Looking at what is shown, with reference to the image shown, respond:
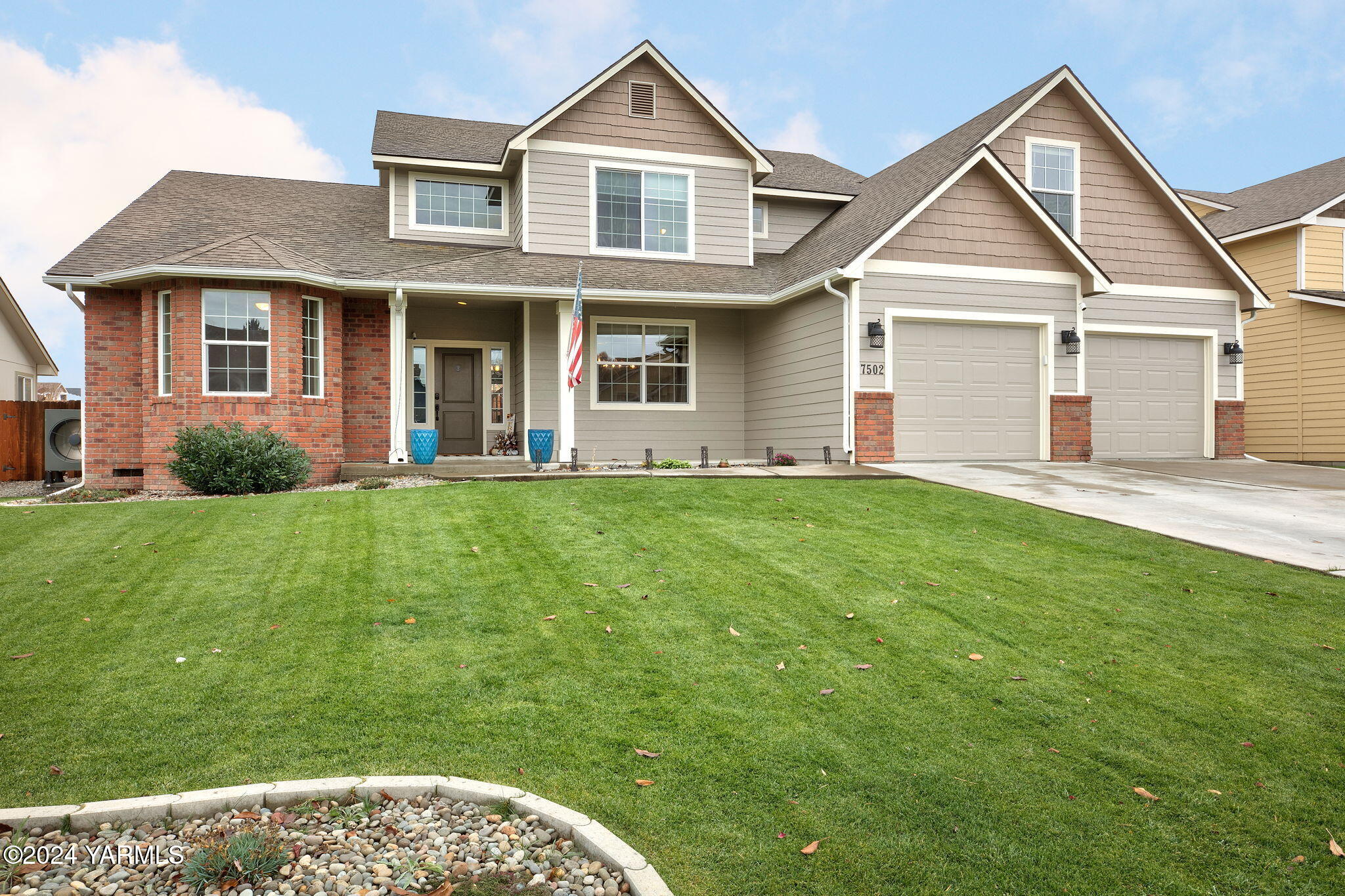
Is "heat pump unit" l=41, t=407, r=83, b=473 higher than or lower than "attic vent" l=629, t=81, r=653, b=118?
lower

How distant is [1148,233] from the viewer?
1551 cm

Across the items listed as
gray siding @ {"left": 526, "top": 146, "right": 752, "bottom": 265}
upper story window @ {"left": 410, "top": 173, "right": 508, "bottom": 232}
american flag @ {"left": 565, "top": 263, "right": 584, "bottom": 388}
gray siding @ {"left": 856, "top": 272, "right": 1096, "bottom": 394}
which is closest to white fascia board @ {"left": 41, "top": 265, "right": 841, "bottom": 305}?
gray siding @ {"left": 856, "top": 272, "right": 1096, "bottom": 394}

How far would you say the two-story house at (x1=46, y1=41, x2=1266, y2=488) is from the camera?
12961 mm

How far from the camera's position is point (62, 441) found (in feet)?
50.1

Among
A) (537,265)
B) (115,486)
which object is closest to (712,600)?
(537,265)

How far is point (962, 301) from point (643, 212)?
6361 mm

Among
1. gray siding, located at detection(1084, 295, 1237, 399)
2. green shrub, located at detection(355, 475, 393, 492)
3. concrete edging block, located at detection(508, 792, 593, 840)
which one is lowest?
concrete edging block, located at detection(508, 792, 593, 840)

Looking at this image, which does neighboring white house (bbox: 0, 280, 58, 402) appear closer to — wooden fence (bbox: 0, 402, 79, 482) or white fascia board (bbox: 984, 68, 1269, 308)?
wooden fence (bbox: 0, 402, 79, 482)

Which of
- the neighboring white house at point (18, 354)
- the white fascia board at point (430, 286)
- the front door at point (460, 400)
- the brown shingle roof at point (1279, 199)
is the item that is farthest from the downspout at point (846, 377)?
the neighboring white house at point (18, 354)

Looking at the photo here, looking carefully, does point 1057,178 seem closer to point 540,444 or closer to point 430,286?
point 540,444

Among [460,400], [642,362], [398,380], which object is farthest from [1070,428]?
[398,380]

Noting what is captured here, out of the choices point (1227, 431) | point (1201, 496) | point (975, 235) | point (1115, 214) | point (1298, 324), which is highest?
point (1115, 214)

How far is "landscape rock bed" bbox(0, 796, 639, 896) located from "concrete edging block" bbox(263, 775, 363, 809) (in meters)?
0.03

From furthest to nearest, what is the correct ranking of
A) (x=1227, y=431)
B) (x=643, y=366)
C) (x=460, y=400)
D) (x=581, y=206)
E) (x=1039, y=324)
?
(x=460, y=400)
(x=643, y=366)
(x=581, y=206)
(x=1227, y=431)
(x=1039, y=324)
